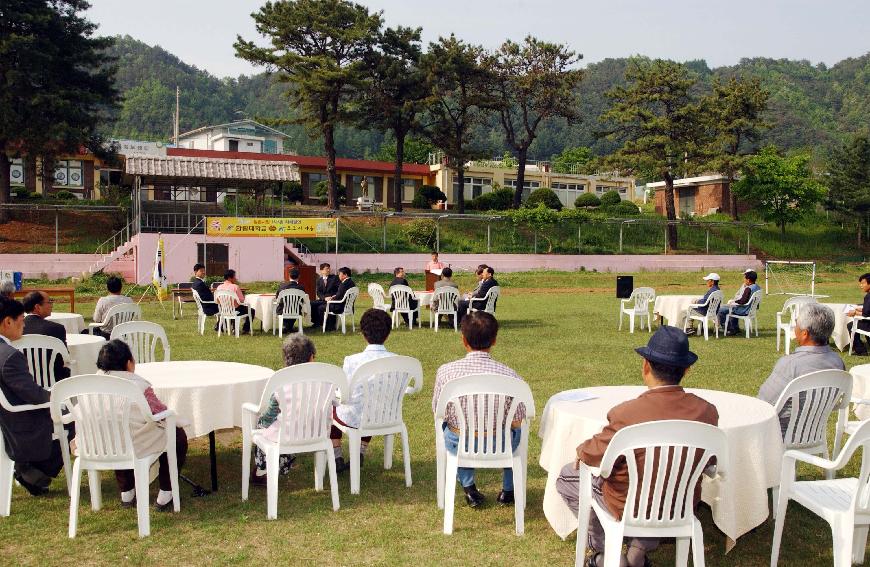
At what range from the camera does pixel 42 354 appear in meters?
6.30

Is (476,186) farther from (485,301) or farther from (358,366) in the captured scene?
(358,366)

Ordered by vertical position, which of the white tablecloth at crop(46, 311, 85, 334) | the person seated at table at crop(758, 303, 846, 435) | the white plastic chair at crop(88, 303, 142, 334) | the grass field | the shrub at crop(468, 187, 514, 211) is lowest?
the grass field

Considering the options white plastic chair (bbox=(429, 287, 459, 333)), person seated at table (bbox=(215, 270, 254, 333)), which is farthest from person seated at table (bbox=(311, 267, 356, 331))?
white plastic chair (bbox=(429, 287, 459, 333))

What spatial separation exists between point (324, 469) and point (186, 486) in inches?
37.3

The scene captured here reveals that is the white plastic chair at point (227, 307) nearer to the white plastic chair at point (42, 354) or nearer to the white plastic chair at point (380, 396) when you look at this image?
the white plastic chair at point (42, 354)

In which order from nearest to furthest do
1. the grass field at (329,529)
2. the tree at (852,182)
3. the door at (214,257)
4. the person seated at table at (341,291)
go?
the grass field at (329,529) → the person seated at table at (341,291) → the door at (214,257) → the tree at (852,182)

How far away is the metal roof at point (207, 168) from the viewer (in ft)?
89.8

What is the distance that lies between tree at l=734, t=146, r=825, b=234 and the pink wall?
89.7 feet

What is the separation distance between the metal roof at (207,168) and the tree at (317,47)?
8.36m

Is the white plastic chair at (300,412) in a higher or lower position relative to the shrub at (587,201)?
lower

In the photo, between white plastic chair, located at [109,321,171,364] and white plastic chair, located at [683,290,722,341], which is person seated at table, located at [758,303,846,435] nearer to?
white plastic chair, located at [109,321,171,364]

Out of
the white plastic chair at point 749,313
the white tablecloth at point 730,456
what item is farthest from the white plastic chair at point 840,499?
the white plastic chair at point 749,313

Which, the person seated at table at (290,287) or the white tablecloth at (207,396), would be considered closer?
the white tablecloth at (207,396)

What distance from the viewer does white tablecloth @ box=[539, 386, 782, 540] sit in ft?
13.6
